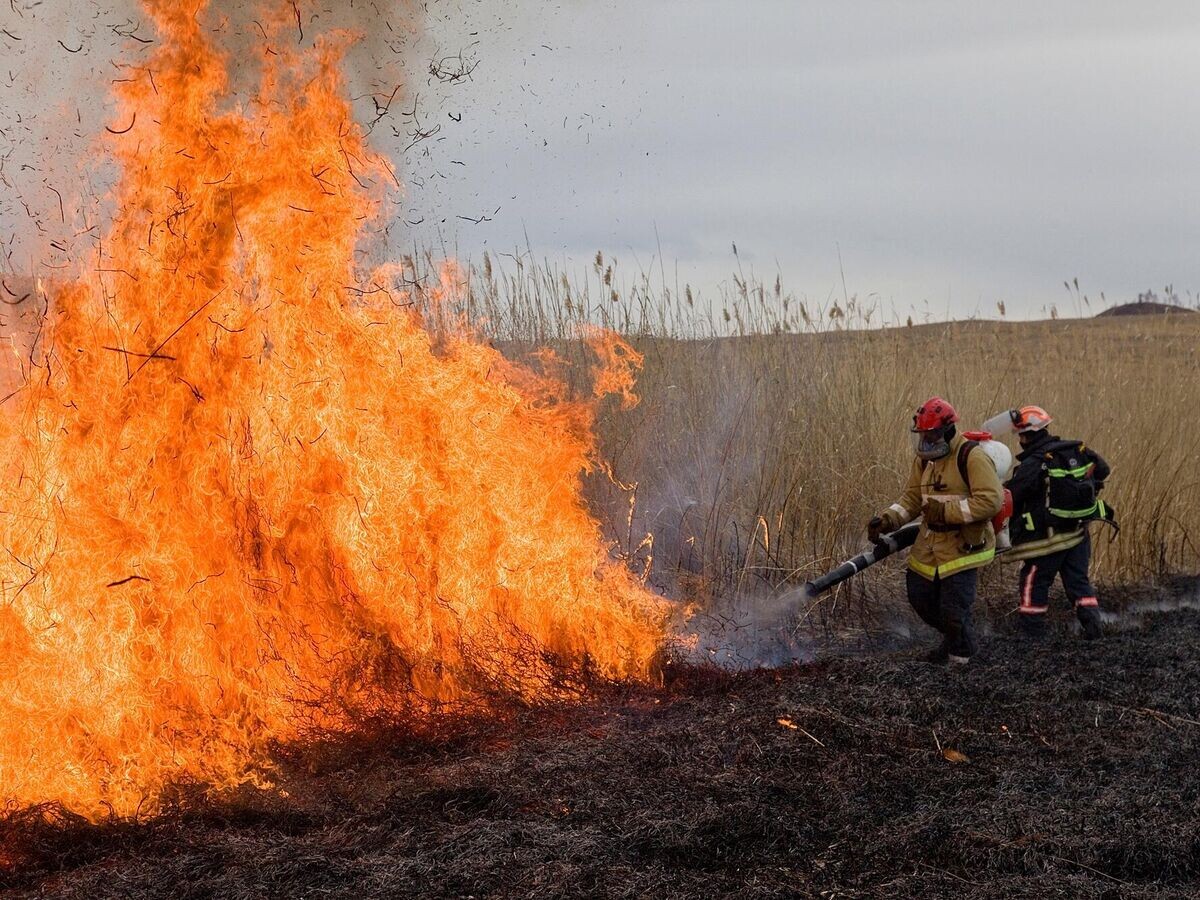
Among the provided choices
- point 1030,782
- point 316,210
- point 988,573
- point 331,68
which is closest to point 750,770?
point 1030,782

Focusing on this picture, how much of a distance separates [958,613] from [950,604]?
0.24 feet

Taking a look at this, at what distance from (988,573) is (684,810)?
5547 mm

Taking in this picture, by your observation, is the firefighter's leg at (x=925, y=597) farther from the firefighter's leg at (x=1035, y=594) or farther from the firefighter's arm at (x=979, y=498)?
the firefighter's leg at (x=1035, y=594)

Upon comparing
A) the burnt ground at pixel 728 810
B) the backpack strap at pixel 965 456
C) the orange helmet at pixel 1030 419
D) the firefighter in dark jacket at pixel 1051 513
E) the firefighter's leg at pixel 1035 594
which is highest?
the orange helmet at pixel 1030 419

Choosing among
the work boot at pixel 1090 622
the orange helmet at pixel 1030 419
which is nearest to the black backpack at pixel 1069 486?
the orange helmet at pixel 1030 419

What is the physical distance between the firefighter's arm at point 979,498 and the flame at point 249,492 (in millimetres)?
1939

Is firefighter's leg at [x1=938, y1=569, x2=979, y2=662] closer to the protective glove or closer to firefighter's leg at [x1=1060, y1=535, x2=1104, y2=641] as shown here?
the protective glove

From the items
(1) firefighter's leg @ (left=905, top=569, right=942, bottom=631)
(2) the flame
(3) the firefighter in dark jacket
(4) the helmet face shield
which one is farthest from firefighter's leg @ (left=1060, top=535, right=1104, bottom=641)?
(2) the flame

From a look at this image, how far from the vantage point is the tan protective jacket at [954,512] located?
20.6ft

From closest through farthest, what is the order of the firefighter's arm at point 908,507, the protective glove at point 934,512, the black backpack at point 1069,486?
1. the protective glove at point 934,512
2. the firefighter's arm at point 908,507
3. the black backpack at point 1069,486

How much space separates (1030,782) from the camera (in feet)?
15.6

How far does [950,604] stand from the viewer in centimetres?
650

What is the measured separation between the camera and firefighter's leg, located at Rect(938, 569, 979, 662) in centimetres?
646

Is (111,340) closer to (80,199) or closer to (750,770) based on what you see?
(80,199)
